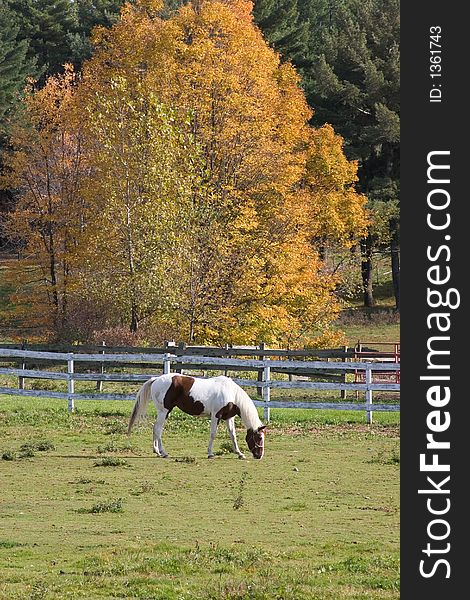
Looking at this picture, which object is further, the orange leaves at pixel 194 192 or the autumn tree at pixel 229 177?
the autumn tree at pixel 229 177

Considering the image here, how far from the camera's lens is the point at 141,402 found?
69.2 ft

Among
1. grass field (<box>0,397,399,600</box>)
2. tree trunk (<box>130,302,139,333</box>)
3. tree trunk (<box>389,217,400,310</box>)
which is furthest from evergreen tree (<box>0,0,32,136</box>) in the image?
grass field (<box>0,397,399,600</box>)

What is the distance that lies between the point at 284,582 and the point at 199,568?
113cm

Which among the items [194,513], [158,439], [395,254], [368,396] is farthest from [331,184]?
[194,513]

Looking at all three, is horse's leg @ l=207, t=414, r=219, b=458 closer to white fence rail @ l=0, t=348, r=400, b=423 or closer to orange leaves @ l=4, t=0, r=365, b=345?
white fence rail @ l=0, t=348, r=400, b=423

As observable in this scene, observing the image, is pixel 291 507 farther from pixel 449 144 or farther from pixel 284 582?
pixel 449 144

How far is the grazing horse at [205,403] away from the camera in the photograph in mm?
20578

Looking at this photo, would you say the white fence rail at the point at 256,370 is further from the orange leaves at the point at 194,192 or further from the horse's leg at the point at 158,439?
the orange leaves at the point at 194,192

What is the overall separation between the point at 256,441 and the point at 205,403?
1.26 metres

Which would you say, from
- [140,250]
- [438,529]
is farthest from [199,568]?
[140,250]

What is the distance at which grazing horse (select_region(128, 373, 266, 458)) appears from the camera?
67.5 feet

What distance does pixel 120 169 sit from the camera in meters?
37.8

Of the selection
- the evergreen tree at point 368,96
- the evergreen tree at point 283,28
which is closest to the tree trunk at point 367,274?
the evergreen tree at point 368,96

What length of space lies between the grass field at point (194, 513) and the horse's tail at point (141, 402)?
2.24 feet
